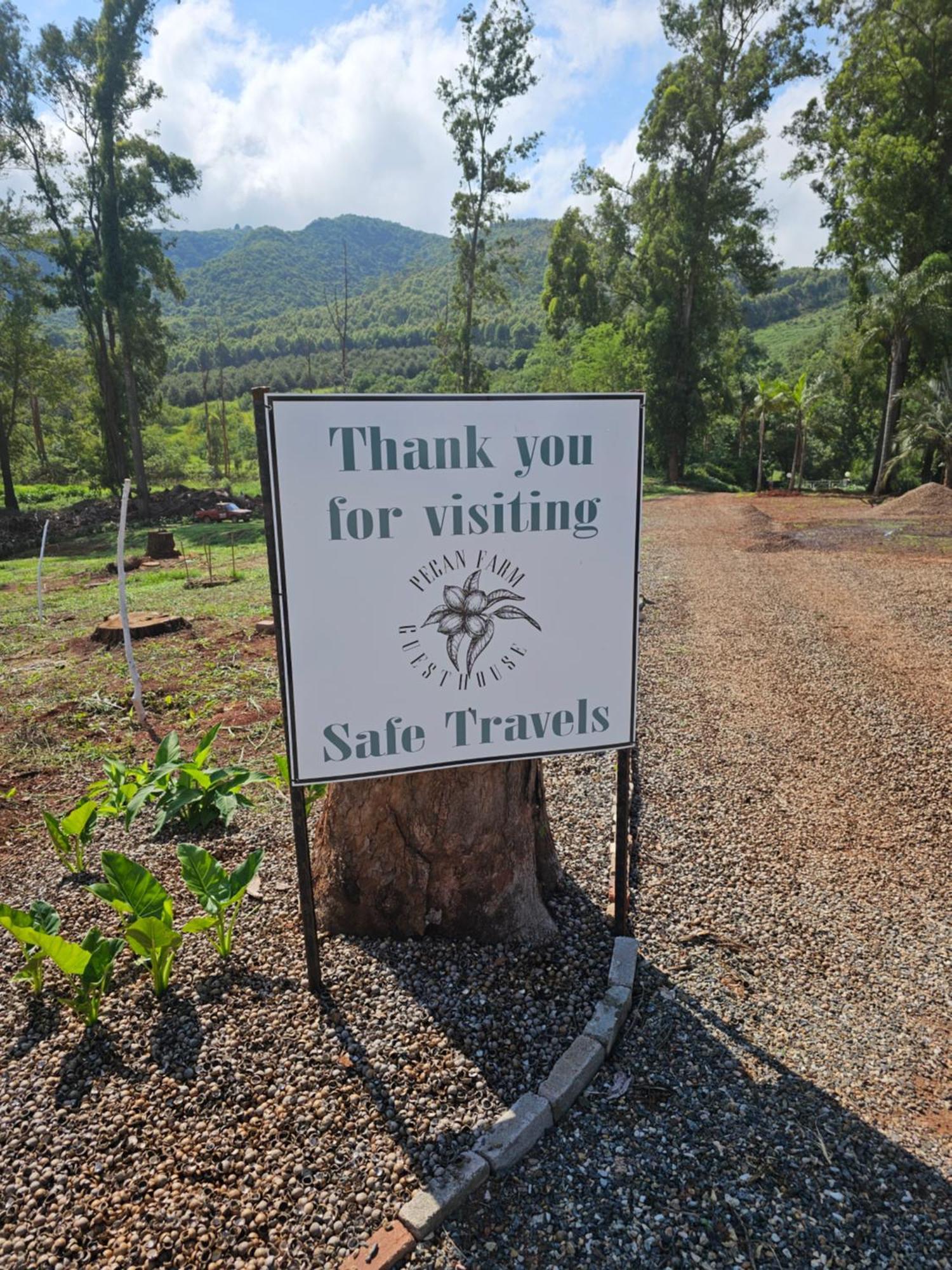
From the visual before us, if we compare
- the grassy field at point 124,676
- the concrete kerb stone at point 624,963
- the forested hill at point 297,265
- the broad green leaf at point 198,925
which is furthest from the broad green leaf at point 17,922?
the forested hill at point 297,265

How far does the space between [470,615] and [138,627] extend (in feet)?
20.7

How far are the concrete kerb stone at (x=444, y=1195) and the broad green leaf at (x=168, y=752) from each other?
7.55 ft

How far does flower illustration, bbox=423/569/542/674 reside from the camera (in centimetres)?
238

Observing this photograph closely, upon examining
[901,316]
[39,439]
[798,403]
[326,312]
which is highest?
Result: [326,312]

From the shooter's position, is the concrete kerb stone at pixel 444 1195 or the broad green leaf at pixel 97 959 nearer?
the concrete kerb stone at pixel 444 1195

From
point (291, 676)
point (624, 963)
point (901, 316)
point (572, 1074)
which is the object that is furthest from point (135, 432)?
point (572, 1074)

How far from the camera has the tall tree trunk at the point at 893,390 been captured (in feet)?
74.0

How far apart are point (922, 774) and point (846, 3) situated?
28325 mm

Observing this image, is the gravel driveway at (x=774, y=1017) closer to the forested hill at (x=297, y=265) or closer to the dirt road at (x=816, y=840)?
the dirt road at (x=816, y=840)

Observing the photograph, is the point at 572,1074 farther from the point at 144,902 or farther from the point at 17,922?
the point at 17,922

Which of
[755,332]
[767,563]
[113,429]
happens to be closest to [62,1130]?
[767,563]

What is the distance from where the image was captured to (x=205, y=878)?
2637mm

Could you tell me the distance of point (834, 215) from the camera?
2539cm

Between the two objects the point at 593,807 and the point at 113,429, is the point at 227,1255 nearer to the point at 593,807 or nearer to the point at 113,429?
the point at 593,807
